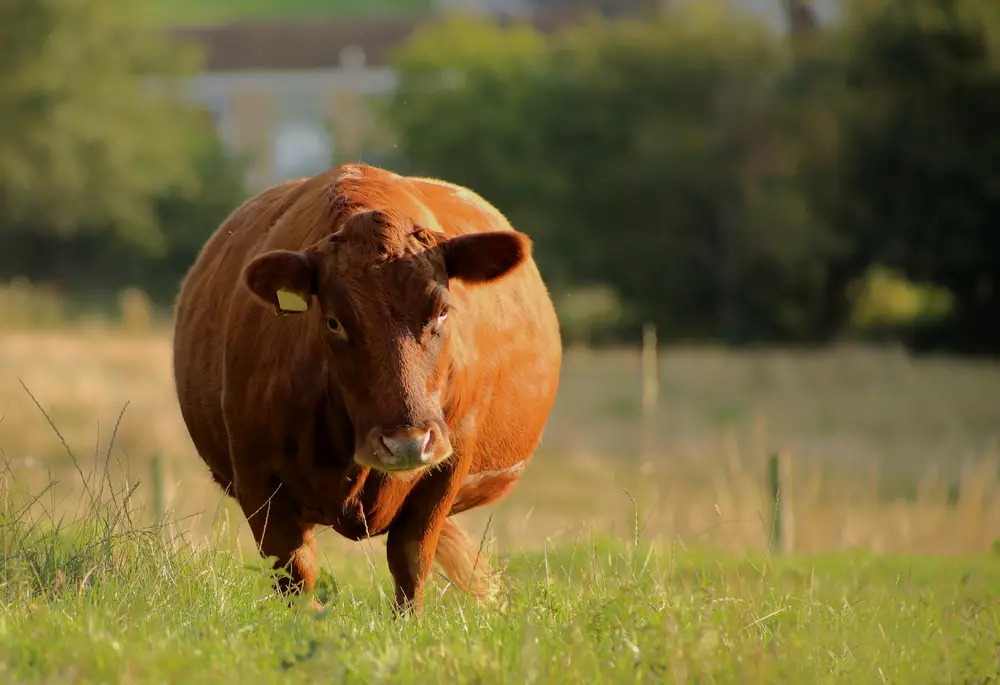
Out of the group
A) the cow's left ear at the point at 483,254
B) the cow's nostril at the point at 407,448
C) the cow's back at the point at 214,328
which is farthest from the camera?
the cow's back at the point at 214,328

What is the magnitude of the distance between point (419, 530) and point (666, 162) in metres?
35.1

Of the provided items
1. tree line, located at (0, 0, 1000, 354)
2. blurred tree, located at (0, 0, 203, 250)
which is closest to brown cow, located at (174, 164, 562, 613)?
tree line, located at (0, 0, 1000, 354)

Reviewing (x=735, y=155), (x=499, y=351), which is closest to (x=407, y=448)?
(x=499, y=351)

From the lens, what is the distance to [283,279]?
5.81 meters

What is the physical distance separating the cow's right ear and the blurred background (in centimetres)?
983

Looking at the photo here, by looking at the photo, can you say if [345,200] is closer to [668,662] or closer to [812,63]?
[668,662]

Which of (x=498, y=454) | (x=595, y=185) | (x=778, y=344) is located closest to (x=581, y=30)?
(x=595, y=185)

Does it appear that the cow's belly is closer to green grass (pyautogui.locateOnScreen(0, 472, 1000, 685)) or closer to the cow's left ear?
green grass (pyautogui.locateOnScreen(0, 472, 1000, 685))

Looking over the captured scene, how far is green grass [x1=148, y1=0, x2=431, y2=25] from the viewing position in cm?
8956

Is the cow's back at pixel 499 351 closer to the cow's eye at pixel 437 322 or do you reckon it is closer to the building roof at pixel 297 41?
the cow's eye at pixel 437 322

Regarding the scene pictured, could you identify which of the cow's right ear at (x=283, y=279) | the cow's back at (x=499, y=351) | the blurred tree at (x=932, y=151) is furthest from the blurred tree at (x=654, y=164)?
the cow's right ear at (x=283, y=279)

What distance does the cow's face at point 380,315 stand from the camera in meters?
5.57

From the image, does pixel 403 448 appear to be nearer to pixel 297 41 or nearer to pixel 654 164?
pixel 654 164

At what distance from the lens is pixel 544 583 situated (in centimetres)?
575
